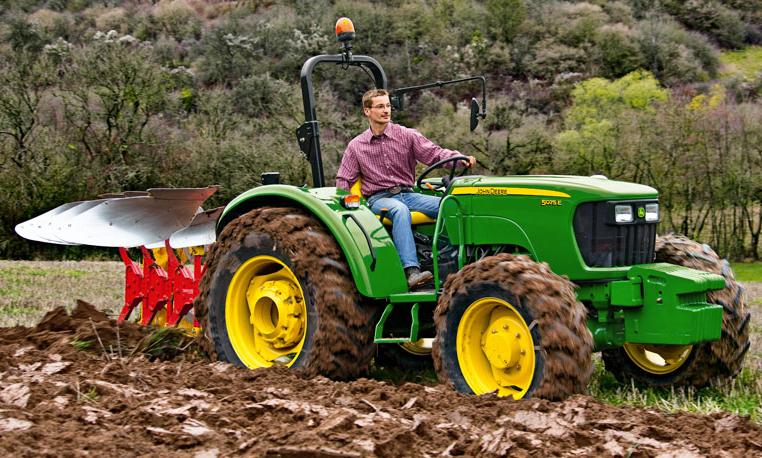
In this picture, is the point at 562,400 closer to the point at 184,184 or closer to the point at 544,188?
the point at 544,188

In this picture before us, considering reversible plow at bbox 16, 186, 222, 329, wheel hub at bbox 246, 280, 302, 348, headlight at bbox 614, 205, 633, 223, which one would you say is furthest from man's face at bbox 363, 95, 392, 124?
reversible plow at bbox 16, 186, 222, 329

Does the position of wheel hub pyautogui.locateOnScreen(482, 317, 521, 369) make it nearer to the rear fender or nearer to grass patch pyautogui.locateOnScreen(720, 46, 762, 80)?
the rear fender

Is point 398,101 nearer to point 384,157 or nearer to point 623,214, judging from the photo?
point 384,157

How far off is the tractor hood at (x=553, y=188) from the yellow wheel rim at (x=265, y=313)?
1189mm

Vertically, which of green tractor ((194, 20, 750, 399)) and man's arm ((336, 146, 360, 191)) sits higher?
man's arm ((336, 146, 360, 191))

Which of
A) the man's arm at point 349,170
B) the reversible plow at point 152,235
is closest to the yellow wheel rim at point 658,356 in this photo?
the man's arm at point 349,170

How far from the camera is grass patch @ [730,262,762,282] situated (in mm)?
22891

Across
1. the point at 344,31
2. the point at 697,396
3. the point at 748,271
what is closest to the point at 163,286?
the point at 344,31

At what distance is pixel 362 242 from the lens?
5789 mm

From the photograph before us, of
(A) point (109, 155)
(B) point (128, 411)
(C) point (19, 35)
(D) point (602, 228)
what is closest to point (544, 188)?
(D) point (602, 228)

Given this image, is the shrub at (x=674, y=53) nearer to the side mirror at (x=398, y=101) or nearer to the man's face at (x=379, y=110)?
the side mirror at (x=398, y=101)

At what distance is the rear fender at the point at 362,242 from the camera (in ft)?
18.7

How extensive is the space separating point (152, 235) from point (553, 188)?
3749 millimetres

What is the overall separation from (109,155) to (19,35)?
29244 mm
